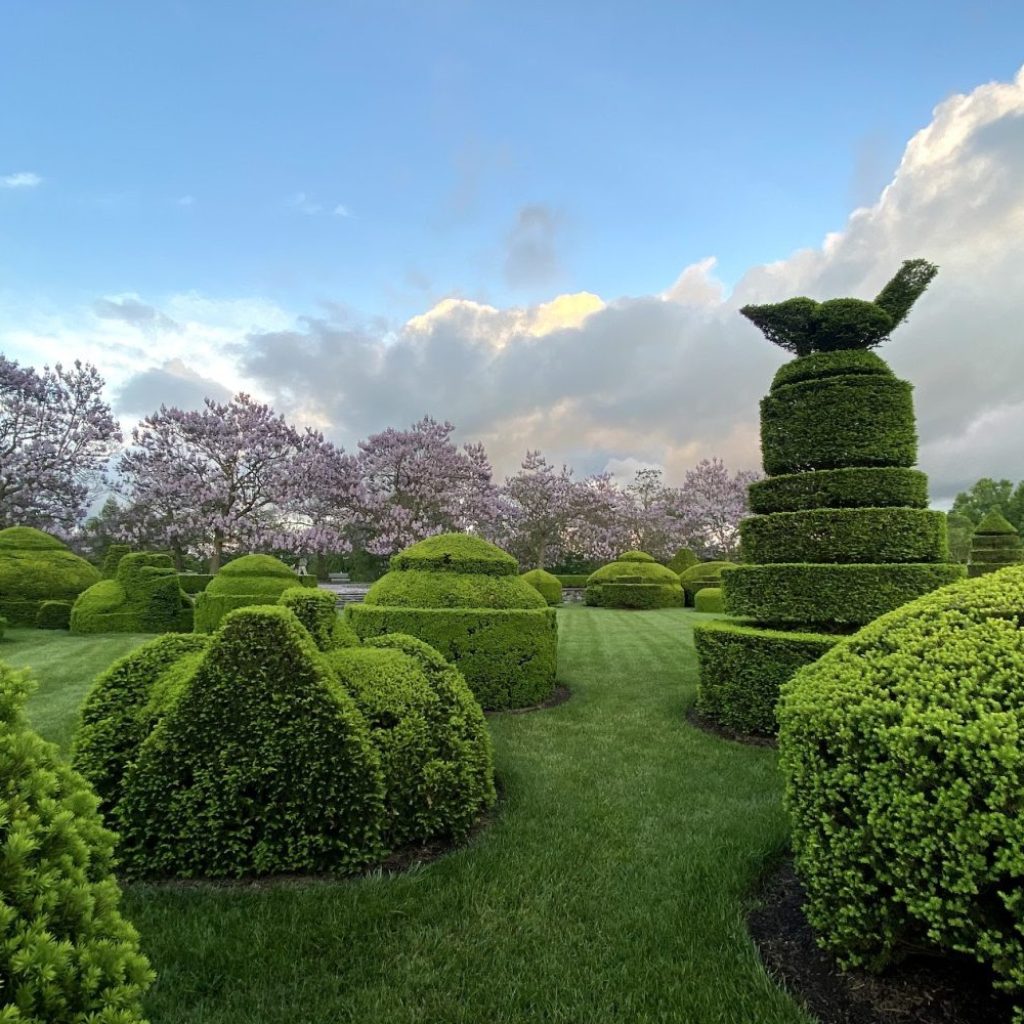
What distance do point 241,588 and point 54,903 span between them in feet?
54.8

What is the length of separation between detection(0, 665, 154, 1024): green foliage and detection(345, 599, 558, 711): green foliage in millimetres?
6516

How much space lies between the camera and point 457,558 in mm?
Result: 9758

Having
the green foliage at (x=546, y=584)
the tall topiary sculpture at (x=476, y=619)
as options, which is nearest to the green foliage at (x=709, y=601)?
the green foliage at (x=546, y=584)

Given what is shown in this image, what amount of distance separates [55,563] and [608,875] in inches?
903

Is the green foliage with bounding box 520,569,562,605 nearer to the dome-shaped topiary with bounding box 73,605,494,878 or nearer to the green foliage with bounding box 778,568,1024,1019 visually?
the dome-shaped topiary with bounding box 73,605,494,878

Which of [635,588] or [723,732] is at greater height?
[635,588]

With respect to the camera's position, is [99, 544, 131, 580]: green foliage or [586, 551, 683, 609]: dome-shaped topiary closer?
[99, 544, 131, 580]: green foliage

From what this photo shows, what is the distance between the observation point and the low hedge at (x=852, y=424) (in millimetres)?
7254

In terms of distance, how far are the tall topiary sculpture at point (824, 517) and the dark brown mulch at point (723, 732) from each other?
9 cm

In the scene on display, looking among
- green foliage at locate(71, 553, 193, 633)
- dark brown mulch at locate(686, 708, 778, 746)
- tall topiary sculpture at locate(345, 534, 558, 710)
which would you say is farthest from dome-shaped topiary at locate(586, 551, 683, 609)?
dark brown mulch at locate(686, 708, 778, 746)

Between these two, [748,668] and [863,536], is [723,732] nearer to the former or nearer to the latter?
[748,668]

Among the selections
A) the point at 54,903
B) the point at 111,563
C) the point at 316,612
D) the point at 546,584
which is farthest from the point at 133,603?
the point at 54,903

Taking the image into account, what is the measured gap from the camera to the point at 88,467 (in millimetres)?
27656

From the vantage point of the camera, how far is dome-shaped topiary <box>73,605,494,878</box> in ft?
11.8
